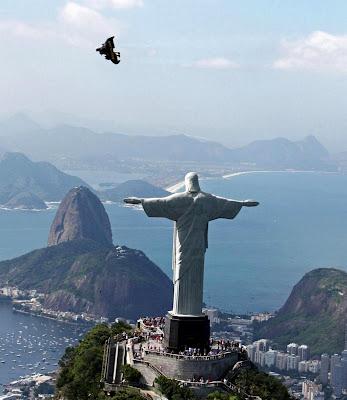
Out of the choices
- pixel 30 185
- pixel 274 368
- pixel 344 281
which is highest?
pixel 30 185

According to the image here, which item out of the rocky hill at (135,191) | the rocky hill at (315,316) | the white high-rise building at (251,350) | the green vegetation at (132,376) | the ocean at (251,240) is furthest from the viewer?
the rocky hill at (135,191)

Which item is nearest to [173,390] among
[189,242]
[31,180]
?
[189,242]

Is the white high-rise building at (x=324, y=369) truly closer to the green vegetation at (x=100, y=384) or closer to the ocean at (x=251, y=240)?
the ocean at (x=251, y=240)

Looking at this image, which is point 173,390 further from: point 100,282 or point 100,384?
point 100,282

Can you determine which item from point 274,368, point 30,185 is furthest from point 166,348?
point 30,185

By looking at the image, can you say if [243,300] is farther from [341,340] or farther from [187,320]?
[187,320]

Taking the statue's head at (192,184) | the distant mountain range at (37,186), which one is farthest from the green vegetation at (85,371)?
the distant mountain range at (37,186)

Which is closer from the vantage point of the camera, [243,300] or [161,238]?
[243,300]

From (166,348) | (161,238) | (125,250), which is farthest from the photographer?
(161,238)

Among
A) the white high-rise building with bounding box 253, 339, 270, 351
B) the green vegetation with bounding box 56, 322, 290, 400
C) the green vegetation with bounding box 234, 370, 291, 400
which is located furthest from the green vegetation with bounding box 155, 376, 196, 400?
the white high-rise building with bounding box 253, 339, 270, 351
